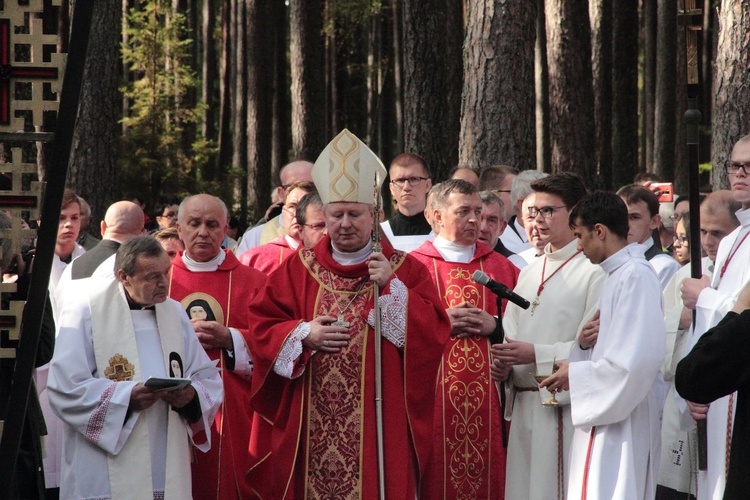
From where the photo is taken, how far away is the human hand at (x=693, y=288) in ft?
18.1

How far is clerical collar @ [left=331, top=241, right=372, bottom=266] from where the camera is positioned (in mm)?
6016

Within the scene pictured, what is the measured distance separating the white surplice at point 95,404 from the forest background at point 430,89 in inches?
62.6

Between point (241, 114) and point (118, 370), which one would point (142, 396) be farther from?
point (241, 114)

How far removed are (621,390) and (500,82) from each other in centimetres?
483

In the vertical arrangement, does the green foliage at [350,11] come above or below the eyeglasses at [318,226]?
above

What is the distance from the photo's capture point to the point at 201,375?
6.05m

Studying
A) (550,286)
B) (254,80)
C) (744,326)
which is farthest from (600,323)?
(254,80)

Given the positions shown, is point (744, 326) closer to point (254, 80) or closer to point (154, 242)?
point (154, 242)

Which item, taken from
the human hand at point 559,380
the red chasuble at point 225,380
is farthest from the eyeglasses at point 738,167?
the red chasuble at point 225,380

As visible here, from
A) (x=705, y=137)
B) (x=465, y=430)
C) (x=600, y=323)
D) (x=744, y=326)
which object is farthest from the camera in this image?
(x=705, y=137)

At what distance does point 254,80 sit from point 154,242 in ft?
50.1

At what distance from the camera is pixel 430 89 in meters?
13.3

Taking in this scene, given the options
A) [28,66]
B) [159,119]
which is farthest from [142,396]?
[159,119]

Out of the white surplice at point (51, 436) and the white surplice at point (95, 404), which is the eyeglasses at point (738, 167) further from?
the white surplice at point (51, 436)
